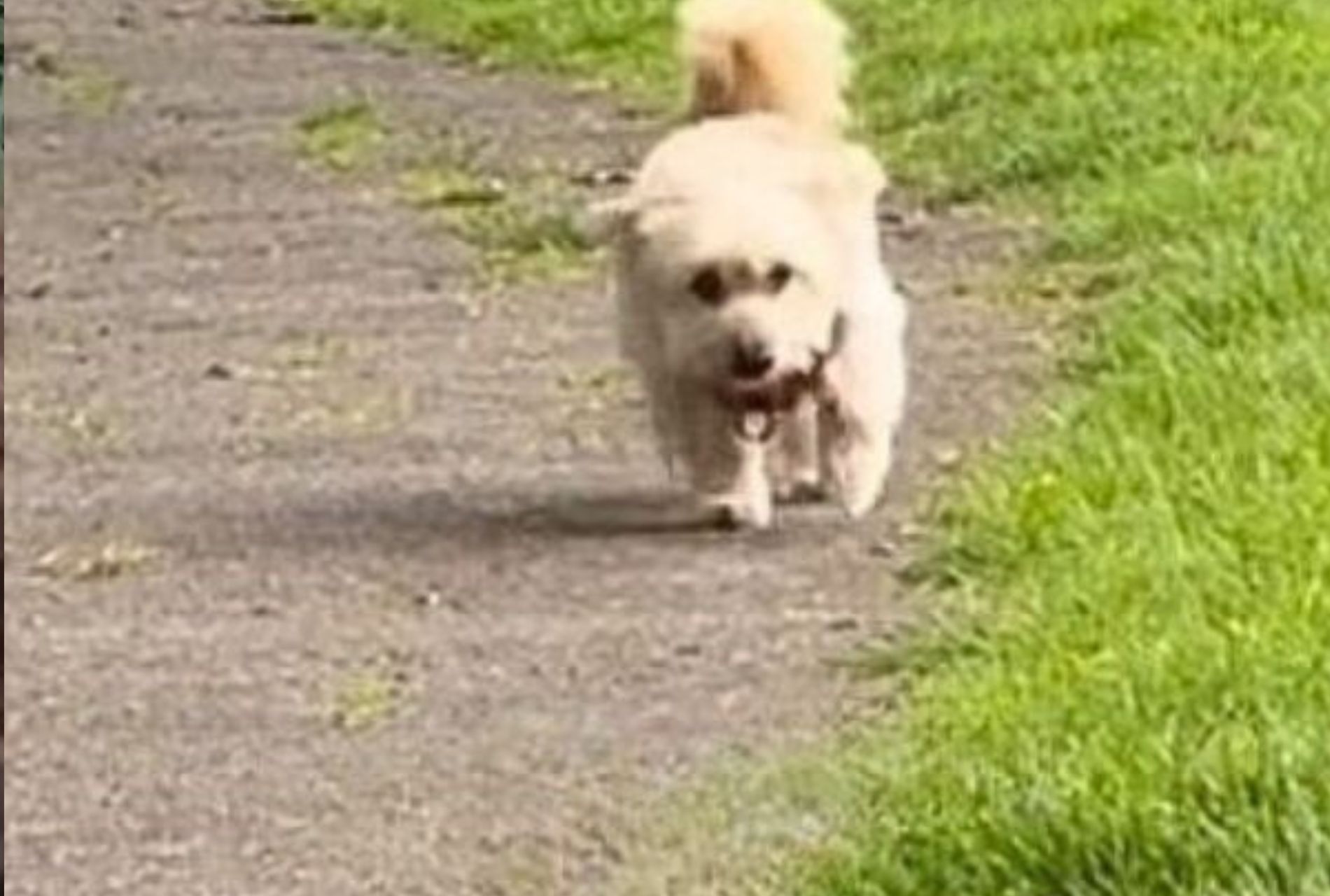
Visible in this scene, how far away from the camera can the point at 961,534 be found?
8.20 meters

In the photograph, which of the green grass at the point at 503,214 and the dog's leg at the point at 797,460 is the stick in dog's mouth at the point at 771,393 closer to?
the dog's leg at the point at 797,460

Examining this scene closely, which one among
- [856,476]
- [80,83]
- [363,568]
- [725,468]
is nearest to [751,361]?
[725,468]

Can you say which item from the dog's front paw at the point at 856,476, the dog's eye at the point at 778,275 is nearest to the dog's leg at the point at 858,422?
the dog's front paw at the point at 856,476

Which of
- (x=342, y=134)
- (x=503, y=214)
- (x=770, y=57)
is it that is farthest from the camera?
(x=342, y=134)

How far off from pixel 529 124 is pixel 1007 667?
7840 mm

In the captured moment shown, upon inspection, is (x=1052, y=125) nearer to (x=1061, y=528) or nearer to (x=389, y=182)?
(x=389, y=182)

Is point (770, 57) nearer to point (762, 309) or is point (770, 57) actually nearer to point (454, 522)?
point (762, 309)

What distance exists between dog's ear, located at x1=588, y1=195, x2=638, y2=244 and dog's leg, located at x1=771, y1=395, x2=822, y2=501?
39cm

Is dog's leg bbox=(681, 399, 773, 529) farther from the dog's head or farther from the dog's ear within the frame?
the dog's ear

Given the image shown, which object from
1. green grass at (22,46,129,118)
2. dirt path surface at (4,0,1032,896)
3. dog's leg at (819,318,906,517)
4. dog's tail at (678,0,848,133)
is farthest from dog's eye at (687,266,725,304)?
green grass at (22,46,129,118)

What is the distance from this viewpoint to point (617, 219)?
873 centimetres

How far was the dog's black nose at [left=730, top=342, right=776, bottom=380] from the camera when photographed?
8391 mm

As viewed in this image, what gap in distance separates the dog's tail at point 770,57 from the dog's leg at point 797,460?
1.80 feet

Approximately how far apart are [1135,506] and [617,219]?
1.13 meters
